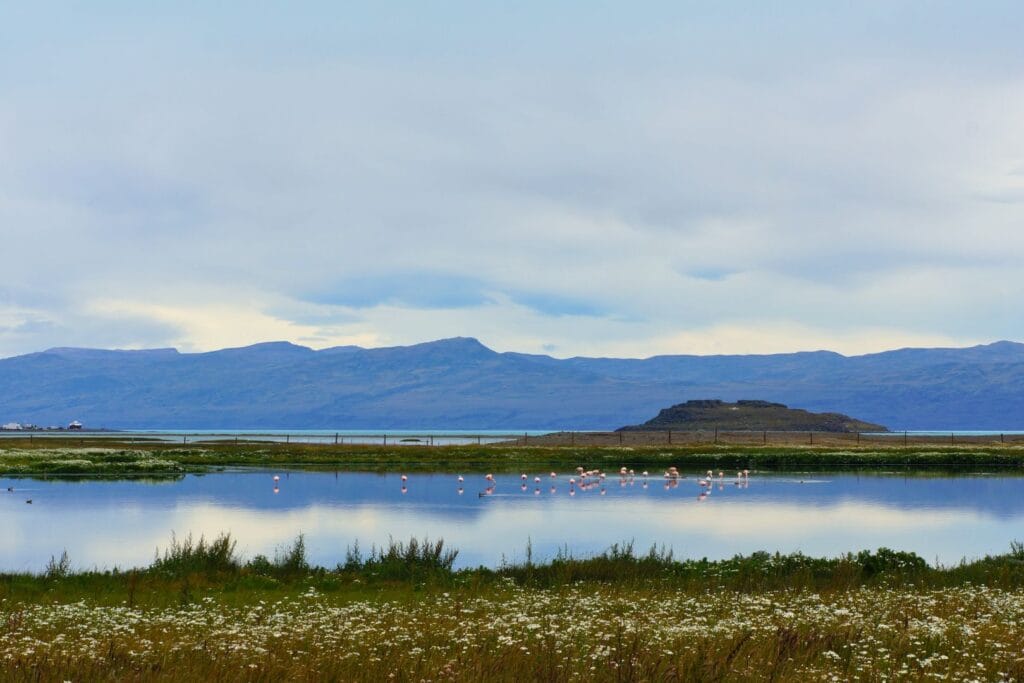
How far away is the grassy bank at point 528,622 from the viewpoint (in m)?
11.3

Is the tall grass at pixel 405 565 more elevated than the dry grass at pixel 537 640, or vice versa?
the dry grass at pixel 537 640

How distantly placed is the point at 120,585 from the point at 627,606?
45.7 ft

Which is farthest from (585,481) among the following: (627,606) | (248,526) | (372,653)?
(372,653)

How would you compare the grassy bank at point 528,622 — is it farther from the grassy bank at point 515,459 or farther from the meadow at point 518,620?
the grassy bank at point 515,459

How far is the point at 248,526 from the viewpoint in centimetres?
4906

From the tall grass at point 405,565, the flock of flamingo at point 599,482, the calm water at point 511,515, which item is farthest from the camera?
the flock of flamingo at point 599,482

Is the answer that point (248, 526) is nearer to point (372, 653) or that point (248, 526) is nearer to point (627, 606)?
point (627, 606)

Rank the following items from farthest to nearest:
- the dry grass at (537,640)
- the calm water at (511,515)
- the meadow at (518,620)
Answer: the calm water at (511,515)
the meadow at (518,620)
the dry grass at (537,640)

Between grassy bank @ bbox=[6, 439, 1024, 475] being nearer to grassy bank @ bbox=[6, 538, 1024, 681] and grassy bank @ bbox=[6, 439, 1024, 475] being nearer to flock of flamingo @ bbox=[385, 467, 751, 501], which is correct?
flock of flamingo @ bbox=[385, 467, 751, 501]

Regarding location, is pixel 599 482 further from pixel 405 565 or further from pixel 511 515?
pixel 405 565

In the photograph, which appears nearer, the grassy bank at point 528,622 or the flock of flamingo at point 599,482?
the grassy bank at point 528,622

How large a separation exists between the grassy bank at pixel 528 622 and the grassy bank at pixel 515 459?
217ft

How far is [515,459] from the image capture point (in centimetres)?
10644

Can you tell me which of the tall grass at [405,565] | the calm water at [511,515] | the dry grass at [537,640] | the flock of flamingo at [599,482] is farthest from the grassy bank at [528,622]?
the flock of flamingo at [599,482]
